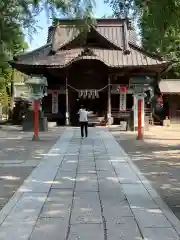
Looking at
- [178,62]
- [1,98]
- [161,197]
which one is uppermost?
[178,62]

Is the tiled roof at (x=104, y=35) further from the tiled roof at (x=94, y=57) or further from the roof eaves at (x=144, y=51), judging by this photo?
the tiled roof at (x=94, y=57)

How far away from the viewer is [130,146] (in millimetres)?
17719

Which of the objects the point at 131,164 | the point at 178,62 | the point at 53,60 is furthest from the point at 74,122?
the point at 131,164

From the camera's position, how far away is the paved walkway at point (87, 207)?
5.72 meters

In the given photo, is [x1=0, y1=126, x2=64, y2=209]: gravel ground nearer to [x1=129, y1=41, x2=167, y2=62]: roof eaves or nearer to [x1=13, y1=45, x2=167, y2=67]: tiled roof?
[x1=13, y1=45, x2=167, y2=67]: tiled roof

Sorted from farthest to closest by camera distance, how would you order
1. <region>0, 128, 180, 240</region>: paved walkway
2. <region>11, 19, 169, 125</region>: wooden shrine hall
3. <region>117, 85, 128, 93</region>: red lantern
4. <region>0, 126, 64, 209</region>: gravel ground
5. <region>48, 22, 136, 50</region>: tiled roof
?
<region>48, 22, 136, 50</region>: tiled roof → <region>117, 85, 128, 93</region>: red lantern → <region>11, 19, 169, 125</region>: wooden shrine hall → <region>0, 126, 64, 209</region>: gravel ground → <region>0, 128, 180, 240</region>: paved walkway

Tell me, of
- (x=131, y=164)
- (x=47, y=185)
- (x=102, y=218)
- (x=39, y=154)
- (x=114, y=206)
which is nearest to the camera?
(x=102, y=218)

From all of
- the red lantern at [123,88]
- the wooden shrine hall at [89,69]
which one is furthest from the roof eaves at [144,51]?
the red lantern at [123,88]

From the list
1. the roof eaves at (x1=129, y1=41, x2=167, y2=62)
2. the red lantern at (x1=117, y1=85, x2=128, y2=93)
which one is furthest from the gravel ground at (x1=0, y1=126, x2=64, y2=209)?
the roof eaves at (x1=129, y1=41, x2=167, y2=62)

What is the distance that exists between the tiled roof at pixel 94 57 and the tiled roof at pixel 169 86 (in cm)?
525

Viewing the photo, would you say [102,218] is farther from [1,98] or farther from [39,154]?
[1,98]

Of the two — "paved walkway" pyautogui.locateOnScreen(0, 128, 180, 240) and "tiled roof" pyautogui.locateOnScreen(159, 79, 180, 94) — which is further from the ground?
"tiled roof" pyautogui.locateOnScreen(159, 79, 180, 94)

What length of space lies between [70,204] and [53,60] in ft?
84.4

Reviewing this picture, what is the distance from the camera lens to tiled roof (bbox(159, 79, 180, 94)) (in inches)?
1461
